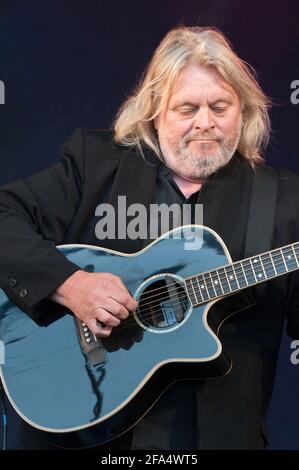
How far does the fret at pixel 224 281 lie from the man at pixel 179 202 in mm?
136

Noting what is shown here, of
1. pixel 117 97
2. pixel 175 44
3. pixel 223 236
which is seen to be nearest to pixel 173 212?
pixel 223 236

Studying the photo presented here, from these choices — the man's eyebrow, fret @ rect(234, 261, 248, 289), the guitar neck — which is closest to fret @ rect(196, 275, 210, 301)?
the guitar neck

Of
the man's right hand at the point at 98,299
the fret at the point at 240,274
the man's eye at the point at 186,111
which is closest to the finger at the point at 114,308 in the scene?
the man's right hand at the point at 98,299

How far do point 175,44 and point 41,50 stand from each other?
108 cm

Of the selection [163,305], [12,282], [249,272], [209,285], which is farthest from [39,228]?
[249,272]

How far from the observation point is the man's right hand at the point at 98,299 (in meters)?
2.82

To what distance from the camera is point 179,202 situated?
123 inches

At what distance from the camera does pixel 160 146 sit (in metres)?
3.23

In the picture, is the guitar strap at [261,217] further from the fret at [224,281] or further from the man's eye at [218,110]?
the man's eye at [218,110]

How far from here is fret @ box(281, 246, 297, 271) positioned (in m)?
2.82

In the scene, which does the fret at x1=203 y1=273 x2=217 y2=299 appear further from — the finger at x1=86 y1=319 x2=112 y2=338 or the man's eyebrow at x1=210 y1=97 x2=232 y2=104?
the man's eyebrow at x1=210 y1=97 x2=232 y2=104

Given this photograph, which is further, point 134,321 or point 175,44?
point 175,44

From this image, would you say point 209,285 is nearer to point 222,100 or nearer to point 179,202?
point 179,202
